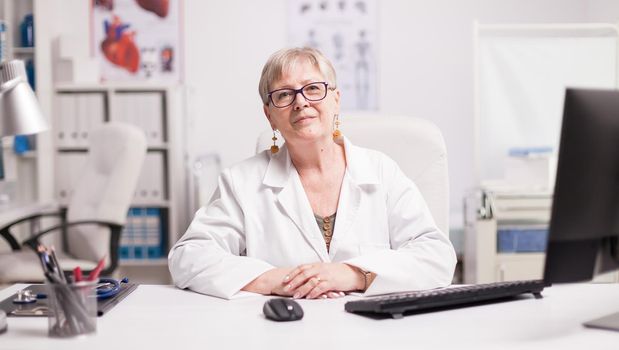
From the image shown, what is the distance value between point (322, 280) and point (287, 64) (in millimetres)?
614

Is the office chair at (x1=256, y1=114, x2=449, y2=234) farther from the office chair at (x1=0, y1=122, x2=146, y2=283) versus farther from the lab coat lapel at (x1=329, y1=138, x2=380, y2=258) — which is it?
the office chair at (x1=0, y1=122, x2=146, y2=283)

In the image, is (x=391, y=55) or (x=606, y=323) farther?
(x=391, y=55)

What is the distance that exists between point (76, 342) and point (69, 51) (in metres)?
3.45

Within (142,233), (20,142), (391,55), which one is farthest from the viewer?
(391,55)

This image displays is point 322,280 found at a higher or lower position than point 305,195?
lower

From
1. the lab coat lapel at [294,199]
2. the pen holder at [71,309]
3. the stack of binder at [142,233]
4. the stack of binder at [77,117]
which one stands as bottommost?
the stack of binder at [142,233]

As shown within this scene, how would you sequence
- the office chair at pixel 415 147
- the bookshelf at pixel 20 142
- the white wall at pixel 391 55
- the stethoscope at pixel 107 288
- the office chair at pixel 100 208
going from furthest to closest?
the white wall at pixel 391 55 < the bookshelf at pixel 20 142 < the office chair at pixel 100 208 < the office chair at pixel 415 147 < the stethoscope at pixel 107 288

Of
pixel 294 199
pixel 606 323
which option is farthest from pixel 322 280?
pixel 606 323

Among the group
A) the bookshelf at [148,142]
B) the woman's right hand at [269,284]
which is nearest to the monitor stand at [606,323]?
the woman's right hand at [269,284]

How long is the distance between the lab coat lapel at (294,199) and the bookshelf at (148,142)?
2.36 m

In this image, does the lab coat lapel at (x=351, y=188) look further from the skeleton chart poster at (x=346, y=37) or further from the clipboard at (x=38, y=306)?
the skeleton chart poster at (x=346, y=37)

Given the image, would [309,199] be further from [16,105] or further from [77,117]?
[77,117]

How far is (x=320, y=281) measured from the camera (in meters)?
1.59

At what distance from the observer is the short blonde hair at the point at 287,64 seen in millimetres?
1903
